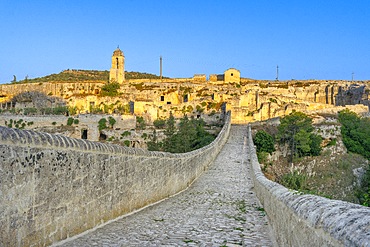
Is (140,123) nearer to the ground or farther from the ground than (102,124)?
farther from the ground

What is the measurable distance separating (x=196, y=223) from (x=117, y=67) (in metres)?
73.0

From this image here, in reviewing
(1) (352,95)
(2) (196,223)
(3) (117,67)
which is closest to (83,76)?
(3) (117,67)

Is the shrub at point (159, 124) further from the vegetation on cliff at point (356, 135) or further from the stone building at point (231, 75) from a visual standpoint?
the stone building at point (231, 75)

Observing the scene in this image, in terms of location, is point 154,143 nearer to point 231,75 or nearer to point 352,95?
point 231,75

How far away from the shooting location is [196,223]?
8.57 m

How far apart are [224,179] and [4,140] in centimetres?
1312

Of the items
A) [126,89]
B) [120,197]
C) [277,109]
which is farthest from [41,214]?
[126,89]

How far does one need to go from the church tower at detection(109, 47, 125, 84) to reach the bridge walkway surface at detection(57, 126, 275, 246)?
65005mm

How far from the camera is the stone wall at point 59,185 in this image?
4656mm

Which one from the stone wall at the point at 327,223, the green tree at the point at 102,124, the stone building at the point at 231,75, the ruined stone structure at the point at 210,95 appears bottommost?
the green tree at the point at 102,124

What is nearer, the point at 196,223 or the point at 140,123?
the point at 196,223

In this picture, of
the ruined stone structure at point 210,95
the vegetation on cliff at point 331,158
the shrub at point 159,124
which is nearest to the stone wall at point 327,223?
the vegetation on cliff at point 331,158

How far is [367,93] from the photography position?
62469mm

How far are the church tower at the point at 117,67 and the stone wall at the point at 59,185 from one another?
6996 cm
